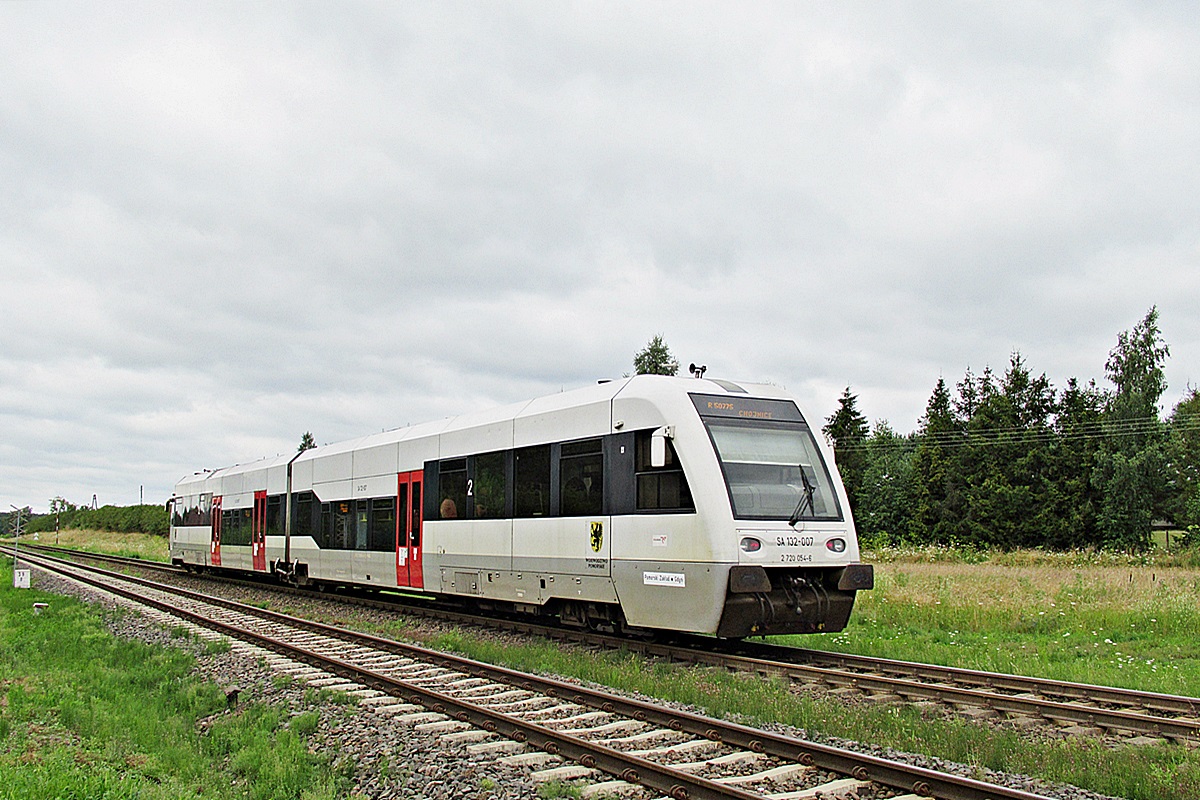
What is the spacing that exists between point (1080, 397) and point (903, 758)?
51901mm

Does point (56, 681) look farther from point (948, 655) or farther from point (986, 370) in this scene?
point (986, 370)

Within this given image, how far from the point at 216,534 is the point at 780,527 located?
2428cm

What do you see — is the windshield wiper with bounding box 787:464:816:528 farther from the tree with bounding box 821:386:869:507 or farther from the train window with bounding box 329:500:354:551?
the tree with bounding box 821:386:869:507

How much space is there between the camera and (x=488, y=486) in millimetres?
15352

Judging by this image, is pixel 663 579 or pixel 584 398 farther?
pixel 584 398

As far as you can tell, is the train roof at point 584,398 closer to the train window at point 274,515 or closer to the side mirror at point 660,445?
the side mirror at point 660,445

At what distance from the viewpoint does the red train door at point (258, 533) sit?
86.3 feet

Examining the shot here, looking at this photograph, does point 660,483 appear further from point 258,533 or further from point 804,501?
point 258,533

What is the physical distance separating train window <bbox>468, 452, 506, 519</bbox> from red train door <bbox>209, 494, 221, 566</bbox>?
17.7m

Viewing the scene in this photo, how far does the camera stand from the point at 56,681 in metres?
11.7

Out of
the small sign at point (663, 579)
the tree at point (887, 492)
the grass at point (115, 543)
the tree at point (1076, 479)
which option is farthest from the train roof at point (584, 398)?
the tree at point (887, 492)

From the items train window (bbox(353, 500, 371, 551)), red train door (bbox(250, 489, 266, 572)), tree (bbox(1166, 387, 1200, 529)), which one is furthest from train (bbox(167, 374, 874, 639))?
tree (bbox(1166, 387, 1200, 529))

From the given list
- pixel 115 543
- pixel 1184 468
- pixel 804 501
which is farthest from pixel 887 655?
pixel 115 543

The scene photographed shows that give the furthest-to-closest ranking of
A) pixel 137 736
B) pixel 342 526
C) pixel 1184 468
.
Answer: pixel 1184 468 → pixel 342 526 → pixel 137 736
